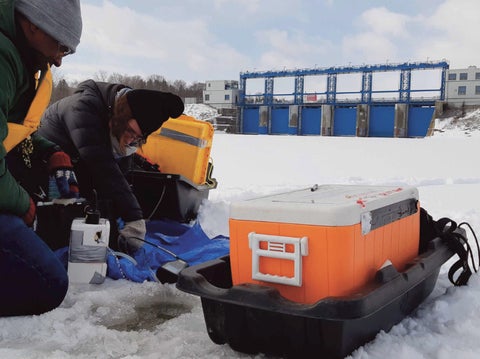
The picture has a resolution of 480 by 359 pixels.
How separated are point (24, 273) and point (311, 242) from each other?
1115mm

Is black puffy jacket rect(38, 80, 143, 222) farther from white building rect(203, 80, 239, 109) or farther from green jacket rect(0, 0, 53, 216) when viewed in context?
white building rect(203, 80, 239, 109)

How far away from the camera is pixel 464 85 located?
4019 cm

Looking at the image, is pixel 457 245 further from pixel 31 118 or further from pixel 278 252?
pixel 31 118

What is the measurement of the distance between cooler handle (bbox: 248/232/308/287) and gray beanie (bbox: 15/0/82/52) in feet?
3.52

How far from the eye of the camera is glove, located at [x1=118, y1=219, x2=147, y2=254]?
2.73 meters

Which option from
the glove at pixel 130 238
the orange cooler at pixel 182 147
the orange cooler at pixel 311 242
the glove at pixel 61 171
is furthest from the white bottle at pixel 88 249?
A: the orange cooler at pixel 182 147

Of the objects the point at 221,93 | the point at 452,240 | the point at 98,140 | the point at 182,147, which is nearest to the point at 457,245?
the point at 452,240

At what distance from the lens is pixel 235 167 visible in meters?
9.06

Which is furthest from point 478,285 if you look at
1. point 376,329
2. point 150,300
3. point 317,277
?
point 150,300

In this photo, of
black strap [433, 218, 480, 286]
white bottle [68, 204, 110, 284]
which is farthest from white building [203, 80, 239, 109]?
black strap [433, 218, 480, 286]

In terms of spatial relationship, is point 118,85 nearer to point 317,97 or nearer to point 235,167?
point 235,167

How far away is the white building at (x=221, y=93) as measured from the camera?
4477 centimetres

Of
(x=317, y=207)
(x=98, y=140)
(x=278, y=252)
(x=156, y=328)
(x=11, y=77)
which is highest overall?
(x=11, y=77)

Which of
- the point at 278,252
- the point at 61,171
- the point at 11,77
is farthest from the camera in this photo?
the point at 61,171
